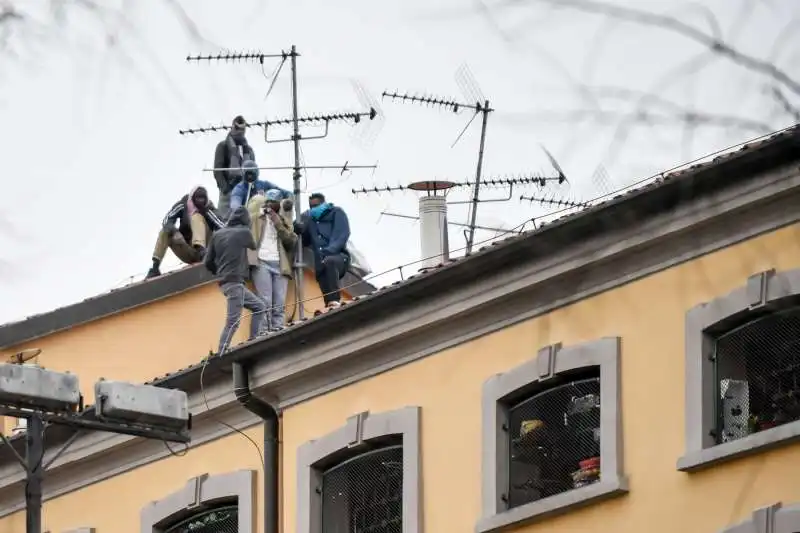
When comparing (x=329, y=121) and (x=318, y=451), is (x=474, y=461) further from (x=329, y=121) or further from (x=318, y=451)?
(x=329, y=121)

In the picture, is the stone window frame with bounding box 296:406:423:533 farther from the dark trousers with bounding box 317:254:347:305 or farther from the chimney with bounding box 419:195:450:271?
the dark trousers with bounding box 317:254:347:305

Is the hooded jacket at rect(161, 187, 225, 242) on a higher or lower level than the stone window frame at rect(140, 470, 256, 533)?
higher

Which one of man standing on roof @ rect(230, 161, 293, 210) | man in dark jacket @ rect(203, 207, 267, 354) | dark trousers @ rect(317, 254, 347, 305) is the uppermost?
man standing on roof @ rect(230, 161, 293, 210)

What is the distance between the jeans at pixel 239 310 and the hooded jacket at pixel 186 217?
169 inches

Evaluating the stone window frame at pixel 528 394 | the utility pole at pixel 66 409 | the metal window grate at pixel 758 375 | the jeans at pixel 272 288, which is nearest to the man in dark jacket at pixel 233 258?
the jeans at pixel 272 288

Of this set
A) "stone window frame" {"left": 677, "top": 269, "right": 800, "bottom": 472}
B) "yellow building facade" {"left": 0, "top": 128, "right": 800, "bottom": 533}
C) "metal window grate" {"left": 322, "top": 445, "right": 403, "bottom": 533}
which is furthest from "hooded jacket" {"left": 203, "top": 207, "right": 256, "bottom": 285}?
"stone window frame" {"left": 677, "top": 269, "right": 800, "bottom": 472}

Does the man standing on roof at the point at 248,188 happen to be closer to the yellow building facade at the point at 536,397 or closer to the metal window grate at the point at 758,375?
the yellow building facade at the point at 536,397

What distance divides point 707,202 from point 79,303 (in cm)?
1588

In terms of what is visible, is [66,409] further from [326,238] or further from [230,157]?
[230,157]

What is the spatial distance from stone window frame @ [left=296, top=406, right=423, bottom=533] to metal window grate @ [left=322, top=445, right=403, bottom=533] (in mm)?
151

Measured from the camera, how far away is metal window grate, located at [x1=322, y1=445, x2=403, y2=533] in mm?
28344

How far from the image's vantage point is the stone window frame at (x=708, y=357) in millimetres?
23328

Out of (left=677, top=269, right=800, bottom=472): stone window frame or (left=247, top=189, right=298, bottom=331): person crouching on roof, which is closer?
(left=677, top=269, right=800, bottom=472): stone window frame

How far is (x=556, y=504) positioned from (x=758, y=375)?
2.70 metres
